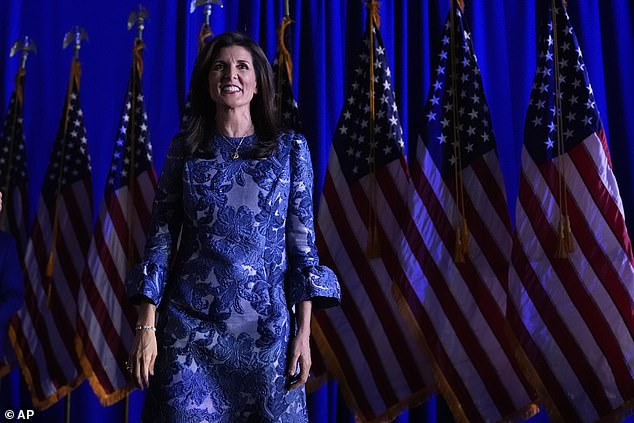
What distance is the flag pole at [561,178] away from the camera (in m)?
2.73

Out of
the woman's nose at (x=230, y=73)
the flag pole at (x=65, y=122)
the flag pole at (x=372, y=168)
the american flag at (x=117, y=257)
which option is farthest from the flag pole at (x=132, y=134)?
the woman's nose at (x=230, y=73)

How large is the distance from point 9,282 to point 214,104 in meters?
1.89

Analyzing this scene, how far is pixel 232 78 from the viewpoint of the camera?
1.80 meters

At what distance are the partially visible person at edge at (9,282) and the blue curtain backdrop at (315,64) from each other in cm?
86

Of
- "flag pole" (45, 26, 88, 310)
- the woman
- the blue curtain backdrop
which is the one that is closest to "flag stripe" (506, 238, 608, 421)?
the blue curtain backdrop

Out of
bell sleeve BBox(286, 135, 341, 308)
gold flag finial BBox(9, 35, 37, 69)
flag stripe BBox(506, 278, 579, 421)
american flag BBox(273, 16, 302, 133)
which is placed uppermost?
gold flag finial BBox(9, 35, 37, 69)

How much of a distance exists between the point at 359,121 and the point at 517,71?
0.82 metres

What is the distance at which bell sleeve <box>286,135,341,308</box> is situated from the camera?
168cm

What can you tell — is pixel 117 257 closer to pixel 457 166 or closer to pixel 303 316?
pixel 457 166

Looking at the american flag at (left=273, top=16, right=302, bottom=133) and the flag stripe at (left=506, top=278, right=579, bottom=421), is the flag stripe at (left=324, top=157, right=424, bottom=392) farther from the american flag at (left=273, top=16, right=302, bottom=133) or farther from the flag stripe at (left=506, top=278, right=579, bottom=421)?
the flag stripe at (left=506, top=278, right=579, bottom=421)

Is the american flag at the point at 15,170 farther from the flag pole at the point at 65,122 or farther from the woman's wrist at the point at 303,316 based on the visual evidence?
the woman's wrist at the point at 303,316

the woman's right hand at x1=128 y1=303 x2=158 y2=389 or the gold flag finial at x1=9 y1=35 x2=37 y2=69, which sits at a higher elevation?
the gold flag finial at x1=9 y1=35 x2=37 y2=69

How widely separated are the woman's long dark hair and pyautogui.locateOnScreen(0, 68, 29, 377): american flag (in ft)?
8.40

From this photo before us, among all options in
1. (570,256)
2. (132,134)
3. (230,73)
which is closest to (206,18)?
(132,134)
